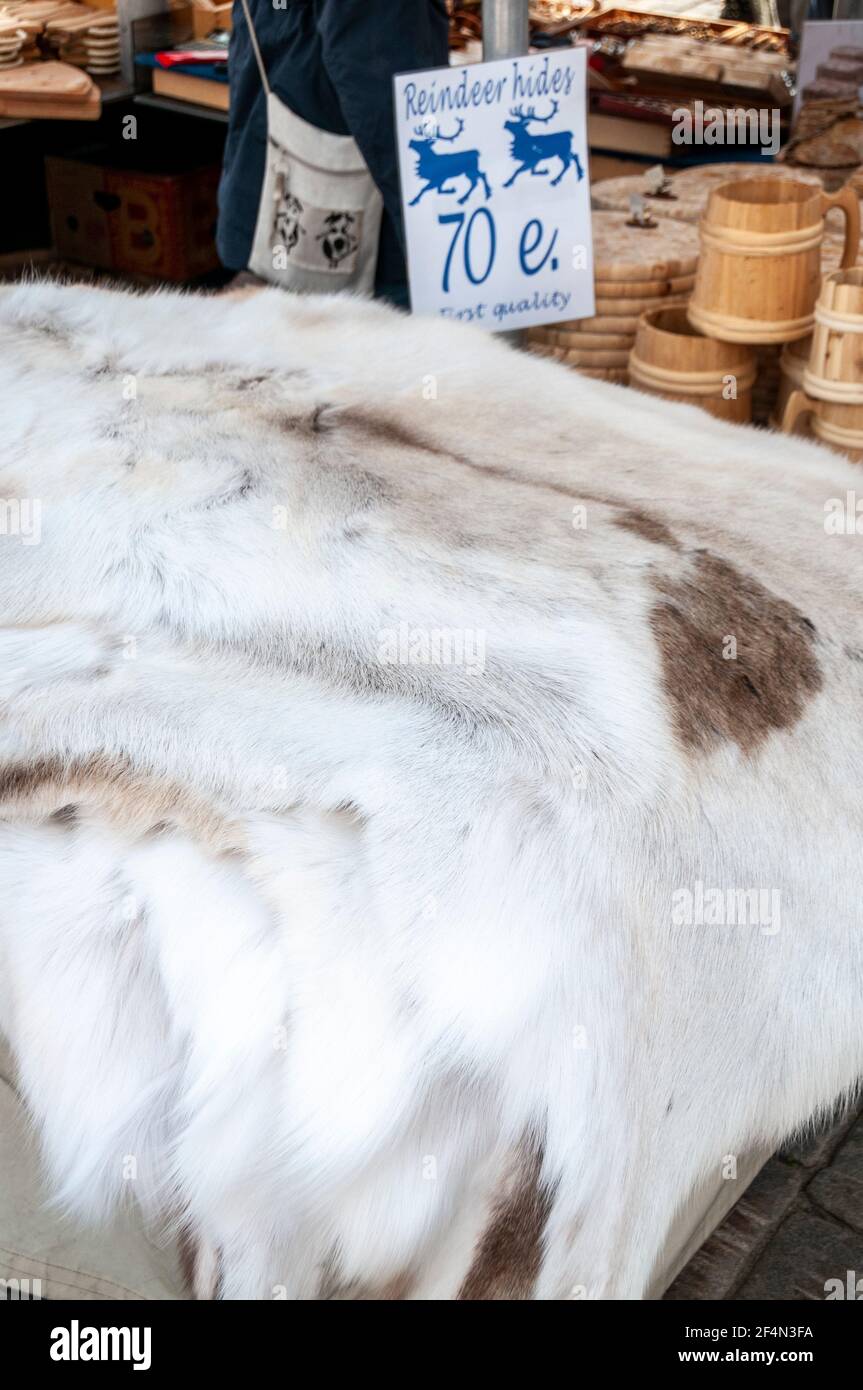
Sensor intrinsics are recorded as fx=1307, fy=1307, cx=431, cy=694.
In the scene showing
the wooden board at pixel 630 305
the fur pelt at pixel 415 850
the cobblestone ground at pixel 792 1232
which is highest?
the wooden board at pixel 630 305

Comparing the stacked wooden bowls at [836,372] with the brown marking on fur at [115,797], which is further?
the stacked wooden bowls at [836,372]

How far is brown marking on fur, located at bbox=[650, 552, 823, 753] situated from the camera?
1263mm

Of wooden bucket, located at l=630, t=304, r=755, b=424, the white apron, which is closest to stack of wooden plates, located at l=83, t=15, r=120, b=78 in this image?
the white apron

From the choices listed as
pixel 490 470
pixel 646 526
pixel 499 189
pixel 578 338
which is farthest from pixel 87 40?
pixel 646 526

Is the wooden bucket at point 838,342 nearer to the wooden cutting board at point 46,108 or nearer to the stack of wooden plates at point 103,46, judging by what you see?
the wooden cutting board at point 46,108

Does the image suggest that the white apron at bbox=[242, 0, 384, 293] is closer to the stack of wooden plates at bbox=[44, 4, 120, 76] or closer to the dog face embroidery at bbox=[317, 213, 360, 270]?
the dog face embroidery at bbox=[317, 213, 360, 270]

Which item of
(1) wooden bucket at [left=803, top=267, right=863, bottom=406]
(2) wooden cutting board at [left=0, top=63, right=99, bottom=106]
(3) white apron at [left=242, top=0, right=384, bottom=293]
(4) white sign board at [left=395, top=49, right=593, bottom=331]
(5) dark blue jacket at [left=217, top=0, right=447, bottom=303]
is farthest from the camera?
(2) wooden cutting board at [left=0, top=63, right=99, bottom=106]

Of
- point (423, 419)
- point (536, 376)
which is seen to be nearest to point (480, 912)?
point (423, 419)

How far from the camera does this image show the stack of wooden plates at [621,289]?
2084 millimetres

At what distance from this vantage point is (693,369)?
193 centimetres

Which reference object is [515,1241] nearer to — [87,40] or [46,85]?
[46,85]

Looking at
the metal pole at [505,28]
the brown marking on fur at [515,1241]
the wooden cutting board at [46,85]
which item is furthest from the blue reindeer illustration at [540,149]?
the wooden cutting board at [46,85]

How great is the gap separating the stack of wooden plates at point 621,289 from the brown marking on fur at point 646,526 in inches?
30.4

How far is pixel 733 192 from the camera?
194 cm
